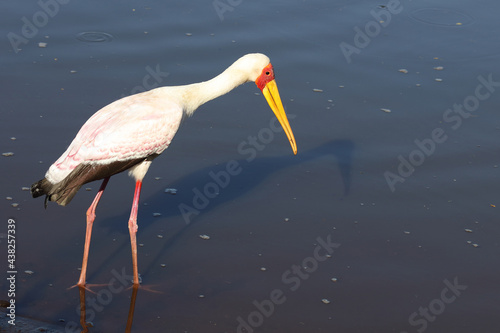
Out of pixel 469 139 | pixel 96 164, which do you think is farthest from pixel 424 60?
pixel 96 164

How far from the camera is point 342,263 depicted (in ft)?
20.7

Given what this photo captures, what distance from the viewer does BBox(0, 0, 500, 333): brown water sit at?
586cm

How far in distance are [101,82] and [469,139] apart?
3971mm

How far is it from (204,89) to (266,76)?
0.55m

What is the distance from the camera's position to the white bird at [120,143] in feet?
18.9

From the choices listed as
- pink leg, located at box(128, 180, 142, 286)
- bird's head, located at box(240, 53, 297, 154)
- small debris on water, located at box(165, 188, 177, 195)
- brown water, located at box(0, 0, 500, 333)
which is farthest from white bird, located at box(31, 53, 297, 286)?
small debris on water, located at box(165, 188, 177, 195)

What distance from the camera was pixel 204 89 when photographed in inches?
249

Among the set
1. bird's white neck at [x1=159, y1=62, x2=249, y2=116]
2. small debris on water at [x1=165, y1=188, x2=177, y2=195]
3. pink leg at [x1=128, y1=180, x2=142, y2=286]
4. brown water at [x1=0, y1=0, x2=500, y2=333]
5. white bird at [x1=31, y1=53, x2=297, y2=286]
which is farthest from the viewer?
small debris on water at [x1=165, y1=188, x2=177, y2=195]

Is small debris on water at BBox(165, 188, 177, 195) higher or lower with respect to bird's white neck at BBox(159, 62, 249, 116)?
lower

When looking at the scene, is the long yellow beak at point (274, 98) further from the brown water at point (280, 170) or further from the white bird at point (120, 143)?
the brown water at point (280, 170)

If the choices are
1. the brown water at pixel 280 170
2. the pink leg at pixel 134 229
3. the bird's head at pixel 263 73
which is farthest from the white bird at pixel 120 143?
the brown water at pixel 280 170

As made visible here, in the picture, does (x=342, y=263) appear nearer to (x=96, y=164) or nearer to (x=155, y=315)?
(x=155, y=315)

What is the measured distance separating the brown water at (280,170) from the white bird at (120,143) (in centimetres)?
52

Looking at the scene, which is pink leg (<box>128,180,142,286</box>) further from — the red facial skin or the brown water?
the red facial skin
